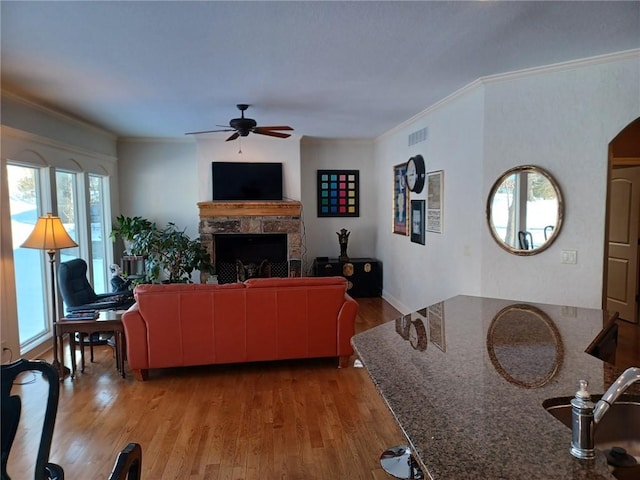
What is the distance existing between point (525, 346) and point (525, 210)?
215 centimetres

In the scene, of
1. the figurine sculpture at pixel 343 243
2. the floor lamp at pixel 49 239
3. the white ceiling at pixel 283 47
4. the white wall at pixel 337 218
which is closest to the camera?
the white ceiling at pixel 283 47

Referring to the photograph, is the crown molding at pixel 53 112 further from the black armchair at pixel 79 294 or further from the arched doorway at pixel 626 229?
the arched doorway at pixel 626 229

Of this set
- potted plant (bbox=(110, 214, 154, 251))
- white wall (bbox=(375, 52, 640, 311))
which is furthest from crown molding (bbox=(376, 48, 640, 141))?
potted plant (bbox=(110, 214, 154, 251))

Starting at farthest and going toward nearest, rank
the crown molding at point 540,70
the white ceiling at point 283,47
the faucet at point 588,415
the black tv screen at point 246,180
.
→ the black tv screen at point 246,180
the crown molding at point 540,70
the white ceiling at point 283,47
the faucet at point 588,415

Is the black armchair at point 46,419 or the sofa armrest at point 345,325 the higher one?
the black armchair at point 46,419

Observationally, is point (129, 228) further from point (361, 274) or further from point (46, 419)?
point (46, 419)

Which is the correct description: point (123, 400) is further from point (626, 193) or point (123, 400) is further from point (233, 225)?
point (626, 193)

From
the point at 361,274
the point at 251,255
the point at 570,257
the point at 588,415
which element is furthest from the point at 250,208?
the point at 588,415

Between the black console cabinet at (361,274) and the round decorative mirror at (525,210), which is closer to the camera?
the round decorative mirror at (525,210)

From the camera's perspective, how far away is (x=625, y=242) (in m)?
5.19

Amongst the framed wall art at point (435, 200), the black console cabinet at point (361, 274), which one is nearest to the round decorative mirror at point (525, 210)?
the framed wall art at point (435, 200)

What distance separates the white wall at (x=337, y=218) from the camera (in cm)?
732

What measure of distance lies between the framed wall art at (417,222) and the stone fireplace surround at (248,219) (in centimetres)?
196

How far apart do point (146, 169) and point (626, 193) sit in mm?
6771
